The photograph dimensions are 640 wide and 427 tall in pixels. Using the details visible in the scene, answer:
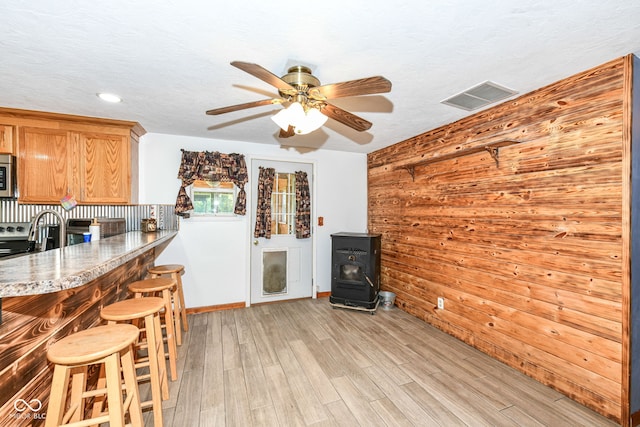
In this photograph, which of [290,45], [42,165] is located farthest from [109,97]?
[290,45]

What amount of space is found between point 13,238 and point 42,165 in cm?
83

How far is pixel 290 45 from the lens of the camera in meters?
1.63

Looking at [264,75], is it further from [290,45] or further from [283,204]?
[283,204]

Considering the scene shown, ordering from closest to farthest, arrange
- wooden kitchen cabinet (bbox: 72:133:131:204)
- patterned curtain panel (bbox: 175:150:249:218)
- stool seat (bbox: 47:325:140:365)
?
stool seat (bbox: 47:325:140:365)
wooden kitchen cabinet (bbox: 72:133:131:204)
patterned curtain panel (bbox: 175:150:249:218)

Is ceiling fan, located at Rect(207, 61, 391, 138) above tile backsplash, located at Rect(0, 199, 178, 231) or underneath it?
above

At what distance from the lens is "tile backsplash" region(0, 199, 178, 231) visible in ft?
9.74

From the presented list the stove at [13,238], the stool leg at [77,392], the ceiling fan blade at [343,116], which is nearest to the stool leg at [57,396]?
the stool leg at [77,392]

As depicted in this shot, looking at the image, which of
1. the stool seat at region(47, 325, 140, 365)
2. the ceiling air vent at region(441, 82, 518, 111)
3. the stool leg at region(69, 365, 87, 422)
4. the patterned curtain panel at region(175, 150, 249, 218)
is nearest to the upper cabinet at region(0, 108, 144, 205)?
the patterned curtain panel at region(175, 150, 249, 218)

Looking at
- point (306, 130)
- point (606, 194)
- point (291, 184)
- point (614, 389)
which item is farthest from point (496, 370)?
point (291, 184)

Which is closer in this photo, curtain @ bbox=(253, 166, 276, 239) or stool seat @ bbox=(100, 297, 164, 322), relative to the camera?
stool seat @ bbox=(100, 297, 164, 322)

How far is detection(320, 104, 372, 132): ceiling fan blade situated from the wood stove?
1949 millimetres

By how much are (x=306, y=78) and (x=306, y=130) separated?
1.05 feet

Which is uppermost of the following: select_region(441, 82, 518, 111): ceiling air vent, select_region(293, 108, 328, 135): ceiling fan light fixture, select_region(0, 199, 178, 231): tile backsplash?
select_region(441, 82, 518, 111): ceiling air vent

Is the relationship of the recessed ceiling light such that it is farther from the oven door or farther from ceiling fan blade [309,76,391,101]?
ceiling fan blade [309,76,391,101]
